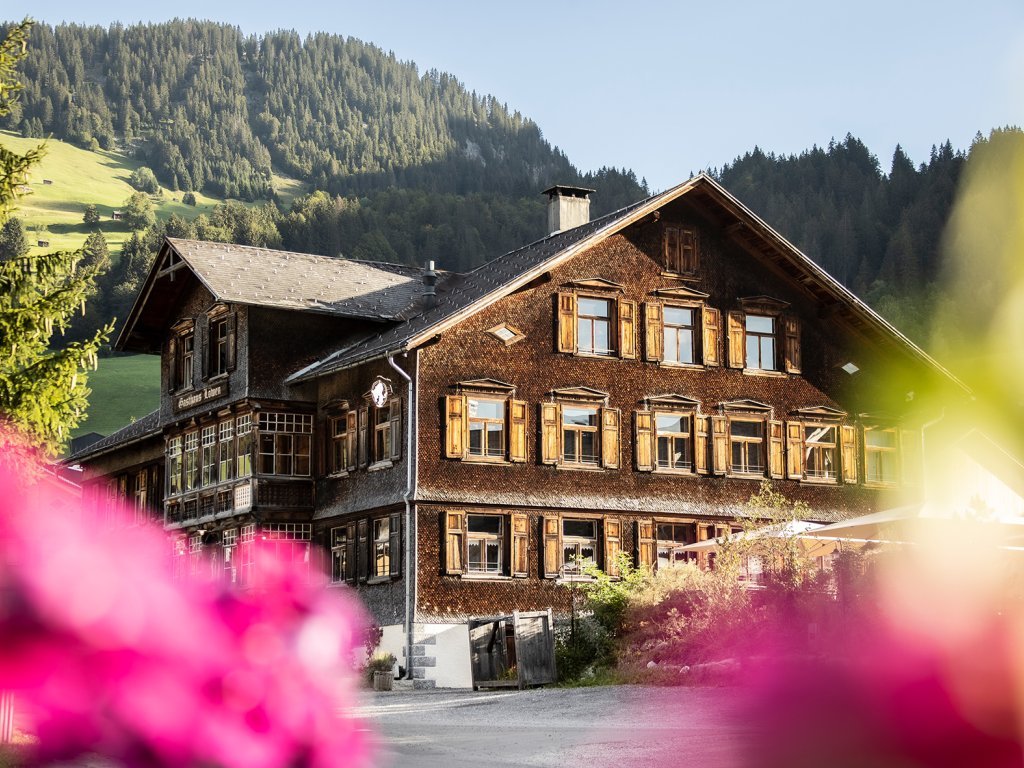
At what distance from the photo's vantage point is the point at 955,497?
4406cm

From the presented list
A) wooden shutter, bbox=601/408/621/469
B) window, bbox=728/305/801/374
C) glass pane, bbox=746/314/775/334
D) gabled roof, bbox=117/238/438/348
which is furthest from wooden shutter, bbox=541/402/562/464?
glass pane, bbox=746/314/775/334

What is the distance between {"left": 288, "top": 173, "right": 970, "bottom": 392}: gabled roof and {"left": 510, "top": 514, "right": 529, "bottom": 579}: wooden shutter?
15.3ft

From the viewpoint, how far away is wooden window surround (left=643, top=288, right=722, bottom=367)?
3988cm

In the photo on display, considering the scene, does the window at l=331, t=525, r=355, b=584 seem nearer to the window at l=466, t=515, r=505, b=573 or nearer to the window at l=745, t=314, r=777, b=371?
the window at l=466, t=515, r=505, b=573

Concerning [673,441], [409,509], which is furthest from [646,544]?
[409,509]

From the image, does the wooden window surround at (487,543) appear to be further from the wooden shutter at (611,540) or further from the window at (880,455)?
the window at (880,455)

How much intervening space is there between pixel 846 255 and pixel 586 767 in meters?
126

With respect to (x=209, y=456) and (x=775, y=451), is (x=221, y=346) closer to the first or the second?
(x=209, y=456)

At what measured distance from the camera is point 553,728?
22.2 m

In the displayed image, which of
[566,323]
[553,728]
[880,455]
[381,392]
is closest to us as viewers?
[553,728]

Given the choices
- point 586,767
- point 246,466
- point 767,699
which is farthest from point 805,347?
point 767,699

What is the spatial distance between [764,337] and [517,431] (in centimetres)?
790

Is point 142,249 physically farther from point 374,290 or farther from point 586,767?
point 586,767

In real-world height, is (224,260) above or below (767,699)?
above
